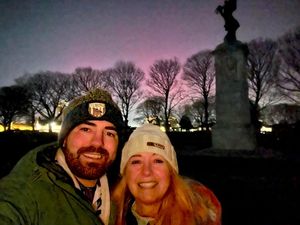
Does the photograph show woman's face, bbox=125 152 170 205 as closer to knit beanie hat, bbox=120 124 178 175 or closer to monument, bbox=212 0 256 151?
knit beanie hat, bbox=120 124 178 175

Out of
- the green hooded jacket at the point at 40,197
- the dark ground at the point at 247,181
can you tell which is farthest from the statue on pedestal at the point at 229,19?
the green hooded jacket at the point at 40,197

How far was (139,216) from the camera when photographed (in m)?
2.77

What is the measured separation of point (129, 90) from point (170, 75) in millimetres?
8457

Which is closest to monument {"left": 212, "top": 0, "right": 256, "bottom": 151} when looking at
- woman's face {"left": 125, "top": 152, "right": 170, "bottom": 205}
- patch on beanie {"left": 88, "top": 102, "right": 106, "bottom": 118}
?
woman's face {"left": 125, "top": 152, "right": 170, "bottom": 205}

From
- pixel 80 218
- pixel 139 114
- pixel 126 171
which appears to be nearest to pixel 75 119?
pixel 126 171

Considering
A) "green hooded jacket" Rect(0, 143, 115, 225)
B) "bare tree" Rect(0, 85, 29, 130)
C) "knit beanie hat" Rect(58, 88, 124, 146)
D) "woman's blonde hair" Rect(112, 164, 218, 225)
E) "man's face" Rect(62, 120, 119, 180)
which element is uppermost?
"bare tree" Rect(0, 85, 29, 130)

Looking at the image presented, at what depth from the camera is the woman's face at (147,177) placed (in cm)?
274

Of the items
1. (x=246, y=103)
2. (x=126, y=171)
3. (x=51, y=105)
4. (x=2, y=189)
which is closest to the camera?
(x=2, y=189)

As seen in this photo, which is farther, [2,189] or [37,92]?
[37,92]

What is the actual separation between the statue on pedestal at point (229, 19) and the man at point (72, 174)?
1592 cm

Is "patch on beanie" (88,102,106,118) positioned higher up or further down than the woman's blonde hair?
higher up

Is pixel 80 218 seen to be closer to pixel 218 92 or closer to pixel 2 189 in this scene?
pixel 2 189

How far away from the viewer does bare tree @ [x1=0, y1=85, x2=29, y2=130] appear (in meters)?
57.2

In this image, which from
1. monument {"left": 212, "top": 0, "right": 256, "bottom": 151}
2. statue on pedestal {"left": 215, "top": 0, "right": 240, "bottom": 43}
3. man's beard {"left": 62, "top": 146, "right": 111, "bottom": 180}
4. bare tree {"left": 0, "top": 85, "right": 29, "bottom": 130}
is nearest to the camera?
man's beard {"left": 62, "top": 146, "right": 111, "bottom": 180}
